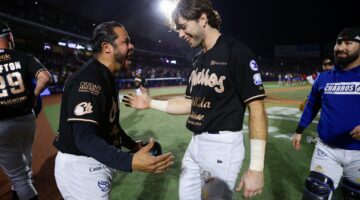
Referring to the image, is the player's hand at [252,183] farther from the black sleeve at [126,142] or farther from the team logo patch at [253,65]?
the black sleeve at [126,142]

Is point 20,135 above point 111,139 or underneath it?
underneath

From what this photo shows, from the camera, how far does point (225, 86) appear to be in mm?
2434

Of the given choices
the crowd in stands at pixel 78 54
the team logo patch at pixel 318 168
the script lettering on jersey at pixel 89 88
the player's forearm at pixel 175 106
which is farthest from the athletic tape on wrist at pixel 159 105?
the team logo patch at pixel 318 168

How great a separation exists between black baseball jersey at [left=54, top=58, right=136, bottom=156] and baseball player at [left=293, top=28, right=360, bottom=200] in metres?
2.31

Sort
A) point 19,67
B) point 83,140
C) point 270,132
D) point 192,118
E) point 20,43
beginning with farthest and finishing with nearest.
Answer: point 20,43, point 270,132, point 19,67, point 192,118, point 83,140

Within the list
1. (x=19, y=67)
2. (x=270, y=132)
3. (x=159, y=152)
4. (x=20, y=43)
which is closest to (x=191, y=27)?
(x=159, y=152)

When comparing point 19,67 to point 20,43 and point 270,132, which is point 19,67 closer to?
point 270,132

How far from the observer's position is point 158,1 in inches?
1764

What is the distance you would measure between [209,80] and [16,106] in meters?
2.64

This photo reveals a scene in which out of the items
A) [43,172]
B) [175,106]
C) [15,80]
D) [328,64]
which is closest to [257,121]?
[175,106]

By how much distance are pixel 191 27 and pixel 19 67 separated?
2.42 m

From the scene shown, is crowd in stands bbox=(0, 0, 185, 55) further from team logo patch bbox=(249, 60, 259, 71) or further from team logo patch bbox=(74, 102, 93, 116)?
team logo patch bbox=(249, 60, 259, 71)

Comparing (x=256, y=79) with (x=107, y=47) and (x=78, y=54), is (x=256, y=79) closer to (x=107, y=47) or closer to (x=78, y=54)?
(x=107, y=47)

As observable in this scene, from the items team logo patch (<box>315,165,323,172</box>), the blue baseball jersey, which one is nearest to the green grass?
team logo patch (<box>315,165,323,172</box>)
